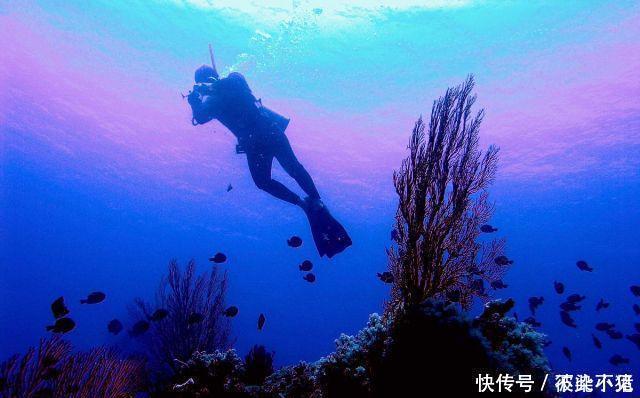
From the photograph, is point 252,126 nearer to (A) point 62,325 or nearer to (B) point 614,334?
(A) point 62,325

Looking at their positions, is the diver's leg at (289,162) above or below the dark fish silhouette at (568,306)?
above

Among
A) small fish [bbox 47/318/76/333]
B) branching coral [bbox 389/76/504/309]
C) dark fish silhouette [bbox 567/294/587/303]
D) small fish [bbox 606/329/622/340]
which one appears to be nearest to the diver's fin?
branching coral [bbox 389/76/504/309]

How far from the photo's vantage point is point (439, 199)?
5.10 metres

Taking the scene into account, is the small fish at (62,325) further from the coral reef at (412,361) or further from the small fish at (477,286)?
the small fish at (477,286)

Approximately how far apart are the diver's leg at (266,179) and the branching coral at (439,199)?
417cm

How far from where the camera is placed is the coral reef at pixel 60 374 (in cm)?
453

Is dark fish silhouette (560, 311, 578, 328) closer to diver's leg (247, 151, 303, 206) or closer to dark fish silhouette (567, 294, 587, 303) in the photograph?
dark fish silhouette (567, 294, 587, 303)

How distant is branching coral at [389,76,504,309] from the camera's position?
513 centimetres

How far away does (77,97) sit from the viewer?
25812 millimetres

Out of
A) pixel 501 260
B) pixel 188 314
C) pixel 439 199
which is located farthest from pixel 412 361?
pixel 188 314

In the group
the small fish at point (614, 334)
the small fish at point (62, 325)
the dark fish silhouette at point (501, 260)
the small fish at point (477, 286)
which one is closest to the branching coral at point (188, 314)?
the small fish at point (62, 325)

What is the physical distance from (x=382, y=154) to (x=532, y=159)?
39.9ft

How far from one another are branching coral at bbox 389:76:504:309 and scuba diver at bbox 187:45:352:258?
353 cm

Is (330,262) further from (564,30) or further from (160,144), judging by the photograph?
(564,30)
